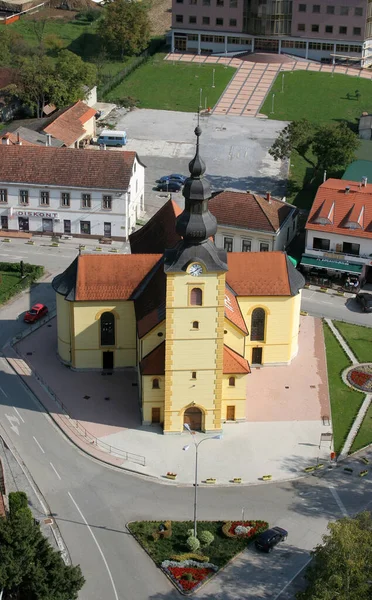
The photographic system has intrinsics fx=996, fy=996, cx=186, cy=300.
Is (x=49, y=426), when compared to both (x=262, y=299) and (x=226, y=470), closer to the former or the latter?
(x=226, y=470)

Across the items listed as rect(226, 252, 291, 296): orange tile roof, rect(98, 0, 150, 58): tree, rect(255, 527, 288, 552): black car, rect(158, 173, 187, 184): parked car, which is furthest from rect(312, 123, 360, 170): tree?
Answer: rect(255, 527, 288, 552): black car

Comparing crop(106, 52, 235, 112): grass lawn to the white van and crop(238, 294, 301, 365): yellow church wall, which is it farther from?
crop(238, 294, 301, 365): yellow church wall

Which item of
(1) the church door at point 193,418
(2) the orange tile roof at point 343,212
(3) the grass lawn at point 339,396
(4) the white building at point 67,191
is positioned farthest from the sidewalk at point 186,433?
(4) the white building at point 67,191

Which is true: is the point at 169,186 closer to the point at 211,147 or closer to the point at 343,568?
the point at 211,147

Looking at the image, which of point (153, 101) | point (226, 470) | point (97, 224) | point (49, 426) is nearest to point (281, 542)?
point (226, 470)

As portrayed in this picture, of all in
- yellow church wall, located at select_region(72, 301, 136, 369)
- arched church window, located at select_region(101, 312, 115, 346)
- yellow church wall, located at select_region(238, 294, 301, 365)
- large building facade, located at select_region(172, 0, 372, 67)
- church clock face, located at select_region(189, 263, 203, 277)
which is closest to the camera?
church clock face, located at select_region(189, 263, 203, 277)

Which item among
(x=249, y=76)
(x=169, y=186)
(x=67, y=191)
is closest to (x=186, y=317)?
(x=67, y=191)
